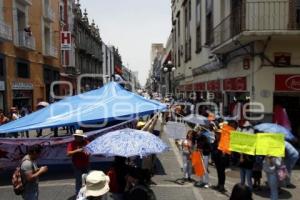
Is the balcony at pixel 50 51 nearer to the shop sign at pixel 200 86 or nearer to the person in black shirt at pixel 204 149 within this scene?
the shop sign at pixel 200 86

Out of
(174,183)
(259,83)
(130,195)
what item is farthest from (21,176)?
(259,83)

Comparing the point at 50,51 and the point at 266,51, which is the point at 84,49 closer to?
the point at 50,51

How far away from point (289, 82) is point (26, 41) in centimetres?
1914

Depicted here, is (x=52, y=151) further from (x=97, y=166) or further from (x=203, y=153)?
(x=203, y=153)

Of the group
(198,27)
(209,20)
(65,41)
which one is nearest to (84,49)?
(65,41)

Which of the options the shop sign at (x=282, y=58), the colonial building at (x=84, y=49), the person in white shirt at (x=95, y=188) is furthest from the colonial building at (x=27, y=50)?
the person in white shirt at (x=95, y=188)

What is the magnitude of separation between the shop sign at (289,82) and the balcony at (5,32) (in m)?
15.5

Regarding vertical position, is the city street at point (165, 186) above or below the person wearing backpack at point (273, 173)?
below

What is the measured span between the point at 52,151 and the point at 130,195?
6.38 m

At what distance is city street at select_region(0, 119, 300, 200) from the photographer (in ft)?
30.3

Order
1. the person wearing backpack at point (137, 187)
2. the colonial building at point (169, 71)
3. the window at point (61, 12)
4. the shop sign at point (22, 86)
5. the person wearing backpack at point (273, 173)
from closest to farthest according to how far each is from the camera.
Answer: the person wearing backpack at point (137, 187), the person wearing backpack at point (273, 173), the shop sign at point (22, 86), the colonial building at point (169, 71), the window at point (61, 12)

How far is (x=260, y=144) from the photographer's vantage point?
8383 millimetres

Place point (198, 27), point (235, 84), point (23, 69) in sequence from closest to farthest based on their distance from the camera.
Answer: point (235, 84) → point (198, 27) → point (23, 69)

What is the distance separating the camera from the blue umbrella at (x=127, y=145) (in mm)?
6617
